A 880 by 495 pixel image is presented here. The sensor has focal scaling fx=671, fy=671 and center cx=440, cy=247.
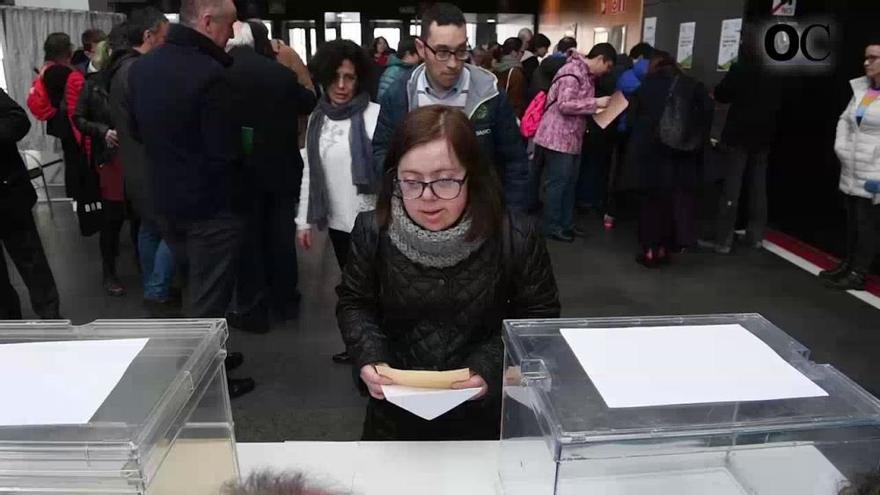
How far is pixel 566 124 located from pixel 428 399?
412cm

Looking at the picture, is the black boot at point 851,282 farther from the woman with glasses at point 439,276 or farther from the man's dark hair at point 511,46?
the man's dark hair at point 511,46

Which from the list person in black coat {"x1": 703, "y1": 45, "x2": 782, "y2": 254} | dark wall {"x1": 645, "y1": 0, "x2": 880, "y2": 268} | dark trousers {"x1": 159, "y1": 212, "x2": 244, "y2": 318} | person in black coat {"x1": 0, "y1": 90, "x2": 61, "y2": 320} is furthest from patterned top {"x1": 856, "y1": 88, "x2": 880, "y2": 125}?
person in black coat {"x1": 0, "y1": 90, "x2": 61, "y2": 320}

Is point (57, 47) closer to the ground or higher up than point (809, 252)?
higher up

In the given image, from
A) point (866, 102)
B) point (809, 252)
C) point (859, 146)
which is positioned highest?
point (866, 102)

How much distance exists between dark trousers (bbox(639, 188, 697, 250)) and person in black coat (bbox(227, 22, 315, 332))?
8.16 feet

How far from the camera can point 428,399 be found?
1113mm

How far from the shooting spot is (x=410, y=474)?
1.15 meters

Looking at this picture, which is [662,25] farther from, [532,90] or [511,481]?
[511,481]

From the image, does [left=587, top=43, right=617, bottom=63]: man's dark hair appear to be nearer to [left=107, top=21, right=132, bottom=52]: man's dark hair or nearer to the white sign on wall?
the white sign on wall

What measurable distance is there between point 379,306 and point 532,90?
15.8 ft

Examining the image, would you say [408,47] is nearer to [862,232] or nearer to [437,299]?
[862,232]

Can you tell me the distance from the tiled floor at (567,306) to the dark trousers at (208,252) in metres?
0.52

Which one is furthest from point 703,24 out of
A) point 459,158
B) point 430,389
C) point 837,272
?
point 430,389

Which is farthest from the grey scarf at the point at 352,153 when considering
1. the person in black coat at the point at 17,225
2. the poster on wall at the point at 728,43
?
the poster on wall at the point at 728,43
